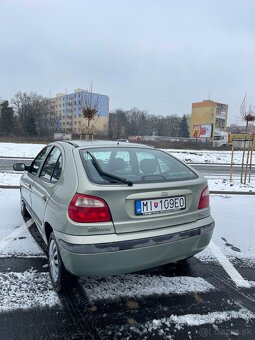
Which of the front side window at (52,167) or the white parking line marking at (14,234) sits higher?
the front side window at (52,167)

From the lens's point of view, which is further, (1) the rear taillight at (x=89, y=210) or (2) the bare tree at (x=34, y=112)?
(2) the bare tree at (x=34, y=112)

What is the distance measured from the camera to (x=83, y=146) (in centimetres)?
314

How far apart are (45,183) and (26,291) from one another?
1.18m

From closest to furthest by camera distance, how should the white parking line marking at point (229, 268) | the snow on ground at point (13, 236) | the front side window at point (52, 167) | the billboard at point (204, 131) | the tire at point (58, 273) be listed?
the tire at point (58, 273) < the front side window at point (52, 167) < the white parking line marking at point (229, 268) < the snow on ground at point (13, 236) < the billboard at point (204, 131)

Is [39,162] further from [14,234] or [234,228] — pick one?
[234,228]

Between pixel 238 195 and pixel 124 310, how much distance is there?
19.7 ft

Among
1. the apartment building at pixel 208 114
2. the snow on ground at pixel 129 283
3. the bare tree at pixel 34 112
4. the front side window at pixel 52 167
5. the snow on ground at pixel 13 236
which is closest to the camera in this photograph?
the snow on ground at pixel 129 283

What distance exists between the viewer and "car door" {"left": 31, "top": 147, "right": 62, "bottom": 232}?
10.1ft

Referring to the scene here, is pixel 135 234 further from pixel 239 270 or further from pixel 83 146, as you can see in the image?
pixel 239 270

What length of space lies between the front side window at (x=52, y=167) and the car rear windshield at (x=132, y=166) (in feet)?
1.18

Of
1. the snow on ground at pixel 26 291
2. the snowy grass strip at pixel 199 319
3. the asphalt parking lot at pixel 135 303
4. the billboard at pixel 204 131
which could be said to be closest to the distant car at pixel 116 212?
the snow on ground at pixel 26 291

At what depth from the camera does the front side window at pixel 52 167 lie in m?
3.08

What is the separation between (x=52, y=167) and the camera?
3346 mm

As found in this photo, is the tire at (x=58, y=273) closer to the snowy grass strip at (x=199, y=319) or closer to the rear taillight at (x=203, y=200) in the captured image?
the snowy grass strip at (x=199, y=319)
